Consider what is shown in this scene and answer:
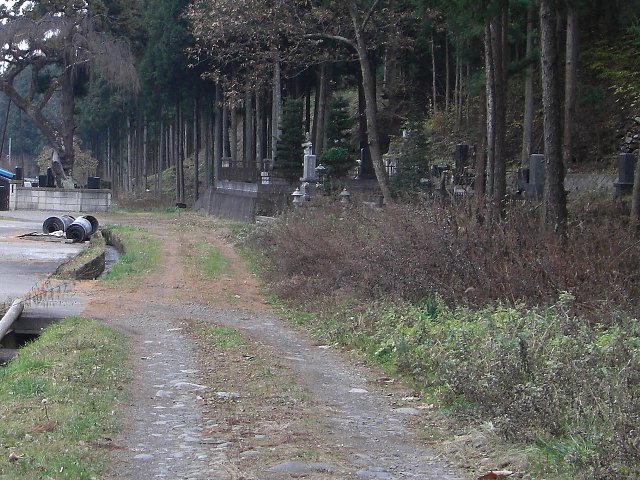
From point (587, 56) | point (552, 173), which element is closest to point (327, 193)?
point (587, 56)

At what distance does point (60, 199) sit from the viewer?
47125 mm

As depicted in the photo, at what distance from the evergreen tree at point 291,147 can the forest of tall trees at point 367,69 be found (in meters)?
0.77

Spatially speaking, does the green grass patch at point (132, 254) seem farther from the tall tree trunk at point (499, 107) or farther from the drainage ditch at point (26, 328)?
the tall tree trunk at point (499, 107)

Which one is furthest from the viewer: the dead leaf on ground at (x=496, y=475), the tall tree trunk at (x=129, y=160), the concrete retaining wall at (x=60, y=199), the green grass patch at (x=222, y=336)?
the tall tree trunk at (x=129, y=160)

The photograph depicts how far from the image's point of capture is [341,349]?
501 inches

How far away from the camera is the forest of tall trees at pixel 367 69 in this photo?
64.1ft

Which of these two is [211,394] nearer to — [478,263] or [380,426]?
[380,426]

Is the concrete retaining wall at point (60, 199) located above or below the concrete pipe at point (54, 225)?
above

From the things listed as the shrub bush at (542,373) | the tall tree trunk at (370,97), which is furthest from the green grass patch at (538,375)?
the tall tree trunk at (370,97)

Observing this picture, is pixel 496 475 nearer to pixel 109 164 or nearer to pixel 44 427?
pixel 44 427

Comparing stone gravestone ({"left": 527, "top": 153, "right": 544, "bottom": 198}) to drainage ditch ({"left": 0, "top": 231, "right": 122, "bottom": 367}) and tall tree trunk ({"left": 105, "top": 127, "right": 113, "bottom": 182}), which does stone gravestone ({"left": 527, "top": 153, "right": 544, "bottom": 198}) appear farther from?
tall tree trunk ({"left": 105, "top": 127, "right": 113, "bottom": 182})

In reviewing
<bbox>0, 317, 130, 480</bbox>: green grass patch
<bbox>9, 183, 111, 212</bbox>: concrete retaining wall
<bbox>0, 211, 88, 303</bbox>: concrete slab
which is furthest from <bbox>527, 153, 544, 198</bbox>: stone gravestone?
<bbox>9, 183, 111, 212</bbox>: concrete retaining wall

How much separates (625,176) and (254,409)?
58.9 ft

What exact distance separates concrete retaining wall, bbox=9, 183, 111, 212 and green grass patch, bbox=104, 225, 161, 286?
446 inches
